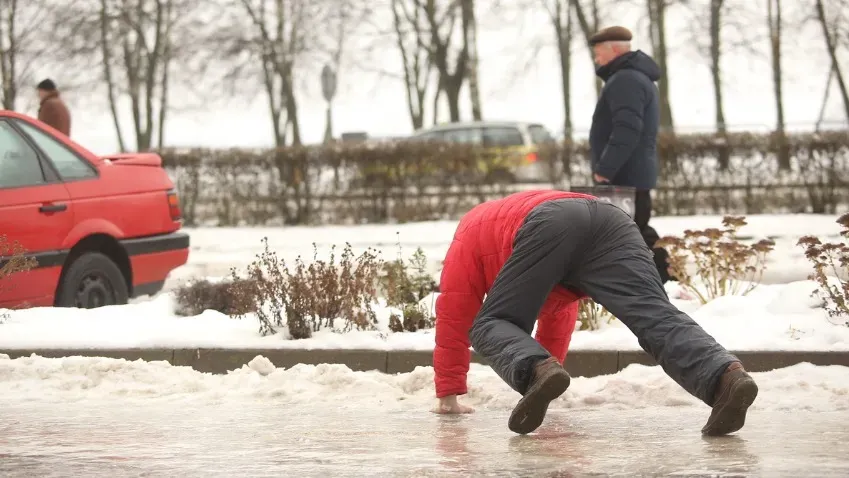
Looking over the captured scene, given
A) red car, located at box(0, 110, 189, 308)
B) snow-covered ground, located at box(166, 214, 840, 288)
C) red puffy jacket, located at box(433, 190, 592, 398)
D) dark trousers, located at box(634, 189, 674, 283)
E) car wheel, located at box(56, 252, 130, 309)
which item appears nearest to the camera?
red puffy jacket, located at box(433, 190, 592, 398)

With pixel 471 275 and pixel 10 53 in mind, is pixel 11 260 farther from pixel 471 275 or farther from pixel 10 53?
pixel 10 53

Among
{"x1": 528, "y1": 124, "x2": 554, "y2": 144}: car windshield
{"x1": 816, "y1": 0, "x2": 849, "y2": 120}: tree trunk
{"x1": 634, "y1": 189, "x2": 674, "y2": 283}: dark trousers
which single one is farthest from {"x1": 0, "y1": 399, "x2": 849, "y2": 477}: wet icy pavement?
{"x1": 816, "y1": 0, "x2": 849, "y2": 120}: tree trunk

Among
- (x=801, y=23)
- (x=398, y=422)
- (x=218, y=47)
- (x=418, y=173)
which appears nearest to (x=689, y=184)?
(x=418, y=173)

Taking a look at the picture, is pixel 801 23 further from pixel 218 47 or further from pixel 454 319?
pixel 454 319

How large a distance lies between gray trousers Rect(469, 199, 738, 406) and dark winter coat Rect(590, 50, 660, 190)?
428cm

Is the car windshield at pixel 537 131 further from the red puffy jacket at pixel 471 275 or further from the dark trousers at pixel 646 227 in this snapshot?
the red puffy jacket at pixel 471 275

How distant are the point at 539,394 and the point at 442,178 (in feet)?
51.0

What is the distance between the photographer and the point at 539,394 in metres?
6.16

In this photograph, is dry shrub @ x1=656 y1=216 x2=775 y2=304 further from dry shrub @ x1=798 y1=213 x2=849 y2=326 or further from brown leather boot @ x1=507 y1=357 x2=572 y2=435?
brown leather boot @ x1=507 y1=357 x2=572 y2=435

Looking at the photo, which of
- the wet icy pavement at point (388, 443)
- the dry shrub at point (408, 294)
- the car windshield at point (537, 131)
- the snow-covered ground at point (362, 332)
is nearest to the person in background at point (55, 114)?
the snow-covered ground at point (362, 332)

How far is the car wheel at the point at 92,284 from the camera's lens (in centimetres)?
1091

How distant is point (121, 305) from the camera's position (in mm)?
10898

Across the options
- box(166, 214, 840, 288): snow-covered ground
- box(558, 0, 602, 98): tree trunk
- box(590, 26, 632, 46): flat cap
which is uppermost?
box(558, 0, 602, 98): tree trunk

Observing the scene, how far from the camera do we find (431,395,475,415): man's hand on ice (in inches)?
284
